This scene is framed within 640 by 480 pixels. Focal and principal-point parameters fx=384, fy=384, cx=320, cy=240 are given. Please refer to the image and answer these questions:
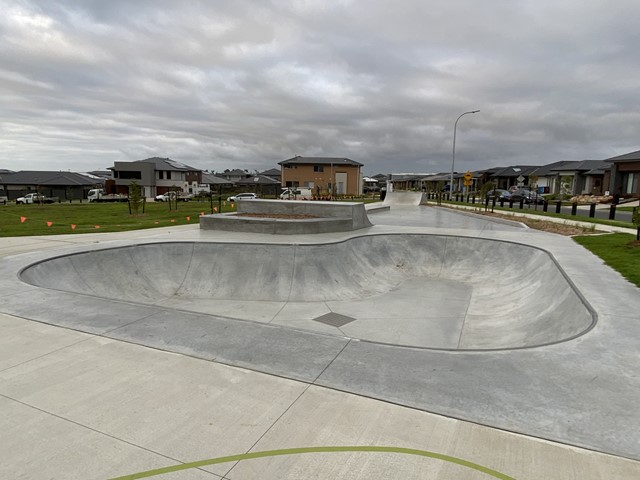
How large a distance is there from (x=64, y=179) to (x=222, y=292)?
273 ft

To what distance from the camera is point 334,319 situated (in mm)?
8930

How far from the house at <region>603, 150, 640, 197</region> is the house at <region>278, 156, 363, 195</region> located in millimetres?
48264

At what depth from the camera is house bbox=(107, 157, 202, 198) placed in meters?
74.8

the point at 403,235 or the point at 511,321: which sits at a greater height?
the point at 403,235

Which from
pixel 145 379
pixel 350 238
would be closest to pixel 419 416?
pixel 145 379

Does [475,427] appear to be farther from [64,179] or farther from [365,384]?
[64,179]

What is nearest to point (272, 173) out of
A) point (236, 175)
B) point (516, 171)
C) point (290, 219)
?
point (236, 175)

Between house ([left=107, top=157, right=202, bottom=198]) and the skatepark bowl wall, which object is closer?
the skatepark bowl wall

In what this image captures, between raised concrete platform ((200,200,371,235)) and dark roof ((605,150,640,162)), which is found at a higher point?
dark roof ((605,150,640,162))

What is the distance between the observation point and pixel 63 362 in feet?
14.6

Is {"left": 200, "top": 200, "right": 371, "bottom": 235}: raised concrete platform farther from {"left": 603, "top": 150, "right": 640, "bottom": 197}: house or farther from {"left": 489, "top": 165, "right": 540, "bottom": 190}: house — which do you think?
{"left": 489, "top": 165, "right": 540, "bottom": 190}: house

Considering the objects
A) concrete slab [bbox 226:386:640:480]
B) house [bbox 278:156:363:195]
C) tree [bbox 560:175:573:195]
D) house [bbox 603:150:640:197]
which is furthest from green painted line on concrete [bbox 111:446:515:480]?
house [bbox 278:156:363:195]

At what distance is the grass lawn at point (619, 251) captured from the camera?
8.96 m

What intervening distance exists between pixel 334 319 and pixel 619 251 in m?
9.20
